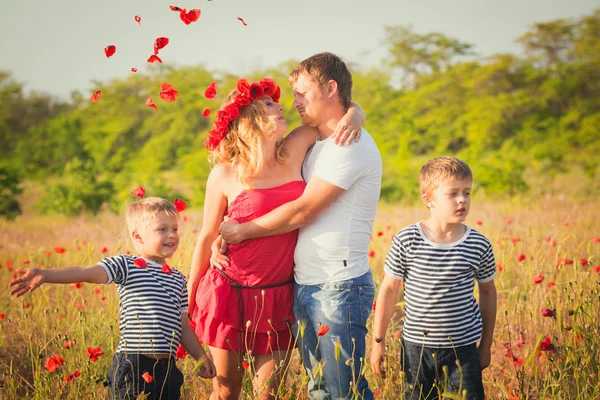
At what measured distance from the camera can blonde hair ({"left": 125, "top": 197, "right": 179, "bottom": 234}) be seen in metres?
2.95

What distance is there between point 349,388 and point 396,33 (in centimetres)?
2917

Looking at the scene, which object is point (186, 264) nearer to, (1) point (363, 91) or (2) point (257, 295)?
(2) point (257, 295)

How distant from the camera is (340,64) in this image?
2.98 m

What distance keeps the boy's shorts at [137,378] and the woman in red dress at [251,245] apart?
0.85 ft

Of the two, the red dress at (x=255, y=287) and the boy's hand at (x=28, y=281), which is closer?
the boy's hand at (x=28, y=281)

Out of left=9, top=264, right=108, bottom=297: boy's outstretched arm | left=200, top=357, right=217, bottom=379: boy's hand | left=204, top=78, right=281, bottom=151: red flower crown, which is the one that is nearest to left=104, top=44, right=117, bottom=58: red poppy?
left=204, top=78, right=281, bottom=151: red flower crown

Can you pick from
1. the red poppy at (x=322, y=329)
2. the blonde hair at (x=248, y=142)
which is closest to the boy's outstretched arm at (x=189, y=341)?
the red poppy at (x=322, y=329)

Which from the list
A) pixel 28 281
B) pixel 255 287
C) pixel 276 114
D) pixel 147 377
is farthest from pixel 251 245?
pixel 28 281

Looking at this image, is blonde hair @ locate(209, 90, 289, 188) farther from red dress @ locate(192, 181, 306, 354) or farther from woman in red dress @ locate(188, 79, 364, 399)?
red dress @ locate(192, 181, 306, 354)

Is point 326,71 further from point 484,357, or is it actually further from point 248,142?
point 484,357

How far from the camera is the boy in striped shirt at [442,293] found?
9.23 ft

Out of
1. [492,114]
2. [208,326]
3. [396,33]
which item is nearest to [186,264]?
[208,326]

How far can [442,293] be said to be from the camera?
2.82 m

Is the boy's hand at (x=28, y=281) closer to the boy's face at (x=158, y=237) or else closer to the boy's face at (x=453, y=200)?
the boy's face at (x=158, y=237)
